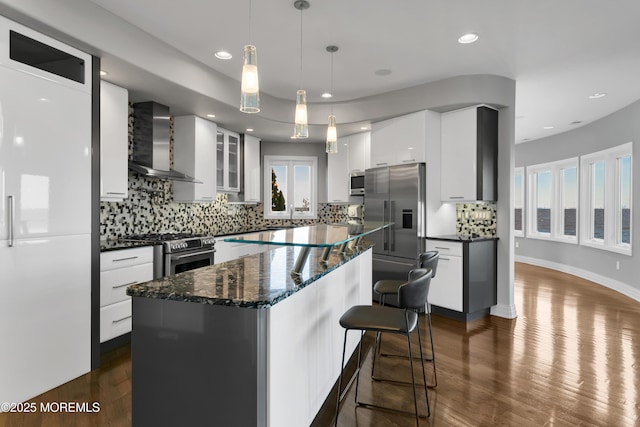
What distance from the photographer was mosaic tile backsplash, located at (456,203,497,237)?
15.3 ft

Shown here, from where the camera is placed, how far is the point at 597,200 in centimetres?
676

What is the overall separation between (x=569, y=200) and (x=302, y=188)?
18.6 feet

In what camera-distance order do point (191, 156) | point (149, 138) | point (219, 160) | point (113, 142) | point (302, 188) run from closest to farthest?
point (113, 142)
point (149, 138)
point (191, 156)
point (219, 160)
point (302, 188)

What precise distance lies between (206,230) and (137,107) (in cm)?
202

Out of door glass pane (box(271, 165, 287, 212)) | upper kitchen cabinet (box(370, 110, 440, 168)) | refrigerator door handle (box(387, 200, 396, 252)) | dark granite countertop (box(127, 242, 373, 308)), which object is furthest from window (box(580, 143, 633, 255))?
dark granite countertop (box(127, 242, 373, 308))

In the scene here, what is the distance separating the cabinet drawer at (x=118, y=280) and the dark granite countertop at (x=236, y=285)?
63.9 inches

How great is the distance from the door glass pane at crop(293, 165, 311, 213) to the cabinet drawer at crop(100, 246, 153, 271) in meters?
3.47

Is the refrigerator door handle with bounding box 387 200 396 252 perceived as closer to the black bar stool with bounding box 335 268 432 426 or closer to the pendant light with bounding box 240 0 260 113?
the black bar stool with bounding box 335 268 432 426

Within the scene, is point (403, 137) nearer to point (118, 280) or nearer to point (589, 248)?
point (118, 280)

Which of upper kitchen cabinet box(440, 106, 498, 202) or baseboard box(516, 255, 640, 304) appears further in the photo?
baseboard box(516, 255, 640, 304)

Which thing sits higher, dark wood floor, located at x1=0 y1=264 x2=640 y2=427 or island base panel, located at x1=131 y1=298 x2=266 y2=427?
island base panel, located at x1=131 y1=298 x2=266 y2=427

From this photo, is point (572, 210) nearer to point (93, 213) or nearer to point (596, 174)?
point (596, 174)

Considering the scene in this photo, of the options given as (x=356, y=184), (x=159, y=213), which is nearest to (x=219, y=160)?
(x=159, y=213)

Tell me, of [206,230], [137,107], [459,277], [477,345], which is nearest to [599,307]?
[459,277]
